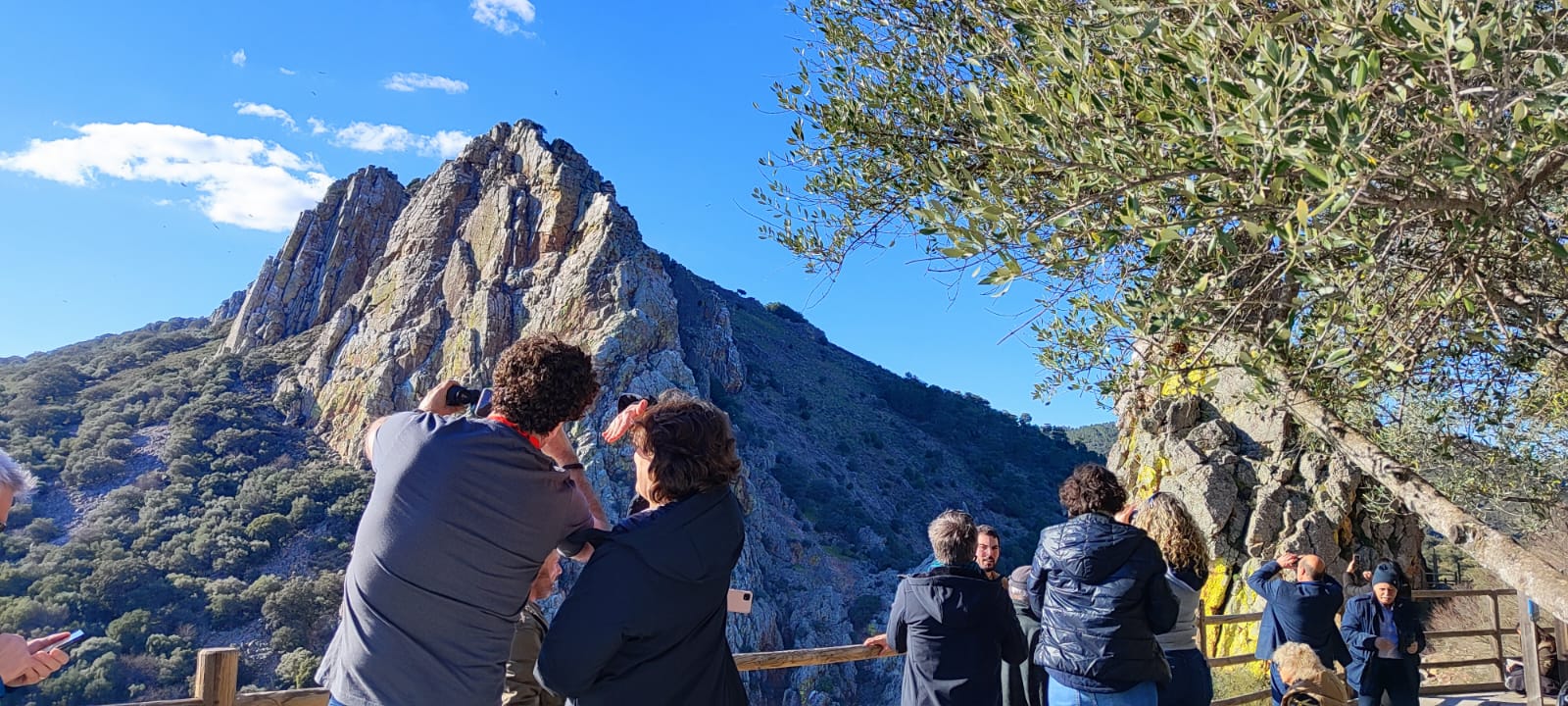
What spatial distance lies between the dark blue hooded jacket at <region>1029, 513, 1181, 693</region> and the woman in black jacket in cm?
172

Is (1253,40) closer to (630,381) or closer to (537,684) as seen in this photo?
(537,684)

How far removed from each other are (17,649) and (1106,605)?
3365 millimetres

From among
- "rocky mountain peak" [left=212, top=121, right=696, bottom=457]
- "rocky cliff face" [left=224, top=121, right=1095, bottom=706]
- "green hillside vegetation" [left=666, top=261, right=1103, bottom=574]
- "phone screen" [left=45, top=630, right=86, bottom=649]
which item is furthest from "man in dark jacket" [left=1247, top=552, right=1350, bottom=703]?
"green hillside vegetation" [left=666, top=261, right=1103, bottom=574]

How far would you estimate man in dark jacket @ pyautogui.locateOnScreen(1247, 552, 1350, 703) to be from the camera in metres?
5.50

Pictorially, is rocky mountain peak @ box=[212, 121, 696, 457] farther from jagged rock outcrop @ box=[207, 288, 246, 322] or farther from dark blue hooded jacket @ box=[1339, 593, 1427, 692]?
dark blue hooded jacket @ box=[1339, 593, 1427, 692]

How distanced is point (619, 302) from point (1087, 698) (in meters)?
44.9

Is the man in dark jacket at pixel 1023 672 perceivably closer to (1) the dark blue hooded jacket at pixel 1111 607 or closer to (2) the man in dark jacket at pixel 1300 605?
(1) the dark blue hooded jacket at pixel 1111 607

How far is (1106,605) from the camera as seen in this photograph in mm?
3480

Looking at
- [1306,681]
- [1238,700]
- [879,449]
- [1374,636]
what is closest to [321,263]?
[879,449]

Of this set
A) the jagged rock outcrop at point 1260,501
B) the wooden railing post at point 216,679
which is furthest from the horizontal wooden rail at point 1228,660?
the wooden railing post at point 216,679

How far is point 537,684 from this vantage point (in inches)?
101

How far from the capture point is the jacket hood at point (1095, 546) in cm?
347

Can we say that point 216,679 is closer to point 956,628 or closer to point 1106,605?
point 956,628

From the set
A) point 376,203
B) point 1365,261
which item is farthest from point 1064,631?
point 376,203
